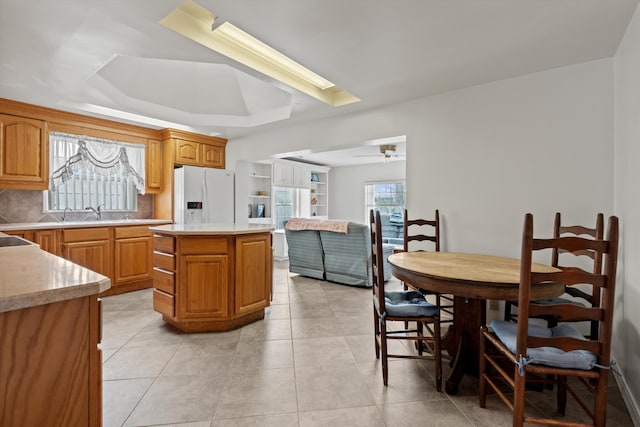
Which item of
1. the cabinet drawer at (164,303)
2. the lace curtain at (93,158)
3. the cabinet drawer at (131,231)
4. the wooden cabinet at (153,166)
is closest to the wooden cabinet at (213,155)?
the wooden cabinet at (153,166)

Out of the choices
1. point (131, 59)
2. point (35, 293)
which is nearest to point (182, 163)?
point (131, 59)

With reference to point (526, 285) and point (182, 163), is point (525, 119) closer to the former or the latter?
point (526, 285)

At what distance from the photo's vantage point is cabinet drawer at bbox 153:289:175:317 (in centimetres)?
277

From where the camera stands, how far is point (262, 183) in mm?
6793

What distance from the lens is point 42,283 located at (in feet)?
3.17

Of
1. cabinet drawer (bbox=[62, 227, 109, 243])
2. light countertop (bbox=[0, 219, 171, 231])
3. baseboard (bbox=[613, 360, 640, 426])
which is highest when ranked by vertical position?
light countertop (bbox=[0, 219, 171, 231])

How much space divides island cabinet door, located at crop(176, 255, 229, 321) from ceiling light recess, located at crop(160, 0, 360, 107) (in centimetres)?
174

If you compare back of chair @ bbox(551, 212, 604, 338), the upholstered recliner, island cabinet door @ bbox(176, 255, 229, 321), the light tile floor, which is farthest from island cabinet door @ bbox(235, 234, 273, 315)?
back of chair @ bbox(551, 212, 604, 338)

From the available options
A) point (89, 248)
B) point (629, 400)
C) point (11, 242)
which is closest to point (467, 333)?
point (629, 400)

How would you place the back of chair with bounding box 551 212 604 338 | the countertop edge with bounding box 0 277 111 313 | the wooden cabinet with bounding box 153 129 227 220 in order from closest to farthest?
the countertop edge with bounding box 0 277 111 313
the back of chair with bounding box 551 212 604 338
the wooden cabinet with bounding box 153 129 227 220

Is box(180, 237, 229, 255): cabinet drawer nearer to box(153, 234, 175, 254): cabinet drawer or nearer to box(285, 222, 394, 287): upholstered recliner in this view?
box(153, 234, 175, 254): cabinet drawer

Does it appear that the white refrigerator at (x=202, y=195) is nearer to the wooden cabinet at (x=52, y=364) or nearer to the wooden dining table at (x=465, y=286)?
the wooden dining table at (x=465, y=286)

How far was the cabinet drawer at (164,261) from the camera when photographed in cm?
277

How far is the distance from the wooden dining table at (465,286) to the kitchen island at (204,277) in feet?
4.69
